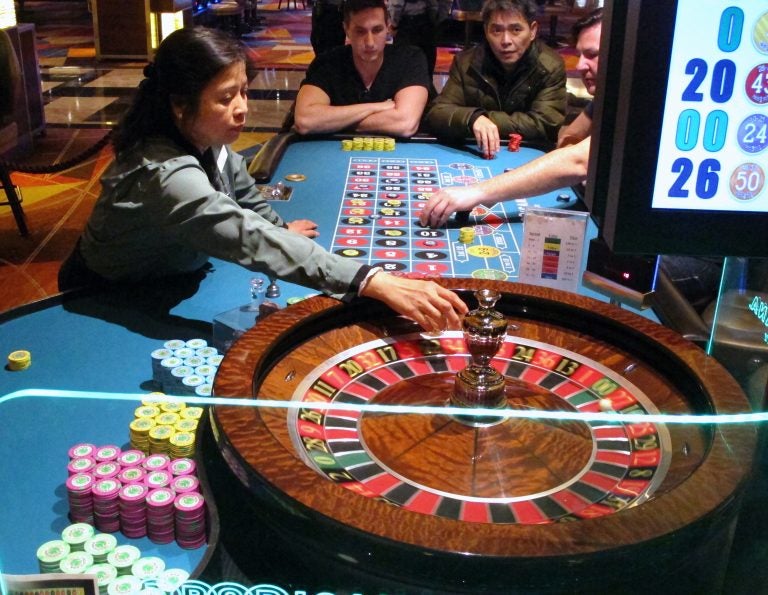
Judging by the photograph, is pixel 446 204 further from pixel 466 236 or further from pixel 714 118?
pixel 714 118

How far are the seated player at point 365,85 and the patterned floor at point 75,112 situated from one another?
403mm

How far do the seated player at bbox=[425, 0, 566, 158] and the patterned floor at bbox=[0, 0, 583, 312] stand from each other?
1012mm

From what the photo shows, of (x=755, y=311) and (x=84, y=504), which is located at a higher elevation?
(x=755, y=311)

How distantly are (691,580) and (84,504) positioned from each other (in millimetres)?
794

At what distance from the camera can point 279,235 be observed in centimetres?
176

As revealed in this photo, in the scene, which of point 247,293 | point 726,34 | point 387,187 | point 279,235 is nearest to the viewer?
point 726,34

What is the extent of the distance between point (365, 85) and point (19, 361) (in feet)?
9.12

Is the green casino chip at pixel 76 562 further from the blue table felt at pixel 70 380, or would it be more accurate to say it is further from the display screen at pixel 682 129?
the display screen at pixel 682 129

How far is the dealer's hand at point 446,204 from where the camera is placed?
2545 mm

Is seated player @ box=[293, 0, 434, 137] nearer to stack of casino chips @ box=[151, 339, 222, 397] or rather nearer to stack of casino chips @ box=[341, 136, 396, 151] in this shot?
stack of casino chips @ box=[341, 136, 396, 151]

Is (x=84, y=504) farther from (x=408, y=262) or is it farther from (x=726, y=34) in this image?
(x=408, y=262)

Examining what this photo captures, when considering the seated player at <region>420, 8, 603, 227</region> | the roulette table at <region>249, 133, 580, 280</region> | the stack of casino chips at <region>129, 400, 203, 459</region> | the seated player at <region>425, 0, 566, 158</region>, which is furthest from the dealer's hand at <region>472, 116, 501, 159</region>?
the stack of casino chips at <region>129, 400, 203, 459</region>

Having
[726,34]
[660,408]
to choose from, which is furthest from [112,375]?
[726,34]

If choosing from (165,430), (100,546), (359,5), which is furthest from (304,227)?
(359,5)
